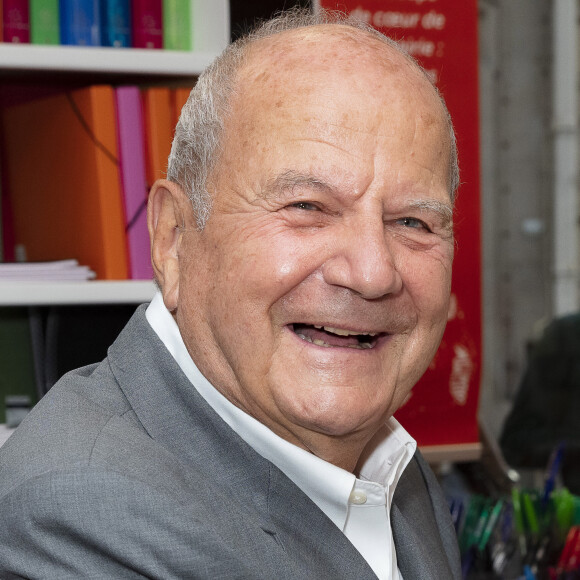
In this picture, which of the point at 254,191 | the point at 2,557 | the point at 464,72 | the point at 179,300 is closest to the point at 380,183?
the point at 254,191

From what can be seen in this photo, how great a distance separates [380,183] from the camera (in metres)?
0.99

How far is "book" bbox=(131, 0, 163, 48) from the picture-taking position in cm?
173

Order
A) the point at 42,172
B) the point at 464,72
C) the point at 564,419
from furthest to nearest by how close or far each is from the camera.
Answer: the point at 564,419 → the point at 464,72 → the point at 42,172

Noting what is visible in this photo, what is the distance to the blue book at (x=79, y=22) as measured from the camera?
168cm

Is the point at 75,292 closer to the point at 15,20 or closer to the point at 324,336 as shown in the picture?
the point at 15,20

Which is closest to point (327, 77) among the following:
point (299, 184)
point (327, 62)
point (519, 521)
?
point (327, 62)

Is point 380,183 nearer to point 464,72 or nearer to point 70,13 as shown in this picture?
point 70,13

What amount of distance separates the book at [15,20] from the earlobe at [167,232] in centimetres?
71

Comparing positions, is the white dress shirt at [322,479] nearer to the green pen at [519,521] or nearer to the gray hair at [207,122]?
the gray hair at [207,122]

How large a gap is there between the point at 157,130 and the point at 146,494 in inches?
41.6

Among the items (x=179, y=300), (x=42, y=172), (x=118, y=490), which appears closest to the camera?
(x=118, y=490)

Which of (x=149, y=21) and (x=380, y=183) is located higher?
(x=149, y=21)

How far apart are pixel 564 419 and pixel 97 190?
6.94 feet

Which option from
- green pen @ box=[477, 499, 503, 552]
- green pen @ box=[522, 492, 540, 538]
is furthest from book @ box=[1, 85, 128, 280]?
green pen @ box=[522, 492, 540, 538]
